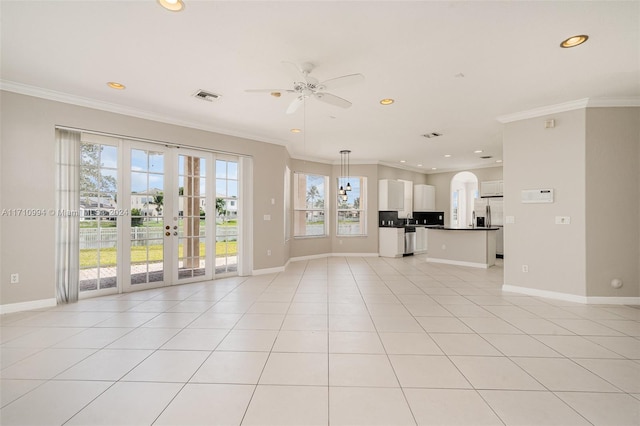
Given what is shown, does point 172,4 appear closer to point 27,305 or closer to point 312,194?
point 27,305

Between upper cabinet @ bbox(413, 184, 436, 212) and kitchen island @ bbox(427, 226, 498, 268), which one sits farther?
upper cabinet @ bbox(413, 184, 436, 212)

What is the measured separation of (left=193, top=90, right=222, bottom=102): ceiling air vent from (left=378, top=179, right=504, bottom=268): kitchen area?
232 inches

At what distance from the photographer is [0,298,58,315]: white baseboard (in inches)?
140

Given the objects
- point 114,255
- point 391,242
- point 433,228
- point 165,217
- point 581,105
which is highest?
point 581,105

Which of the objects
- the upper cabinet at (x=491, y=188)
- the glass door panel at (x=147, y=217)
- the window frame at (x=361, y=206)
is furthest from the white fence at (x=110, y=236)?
the upper cabinet at (x=491, y=188)

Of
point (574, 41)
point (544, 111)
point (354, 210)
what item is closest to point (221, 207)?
point (354, 210)

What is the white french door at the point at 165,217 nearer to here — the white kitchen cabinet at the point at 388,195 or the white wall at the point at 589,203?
the white kitchen cabinet at the point at 388,195

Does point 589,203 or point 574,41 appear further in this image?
point 589,203

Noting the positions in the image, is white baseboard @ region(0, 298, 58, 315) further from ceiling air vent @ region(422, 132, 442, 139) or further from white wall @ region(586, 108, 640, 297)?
white wall @ region(586, 108, 640, 297)

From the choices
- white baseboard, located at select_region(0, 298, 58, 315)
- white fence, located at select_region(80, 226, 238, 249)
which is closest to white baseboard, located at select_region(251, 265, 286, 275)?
white fence, located at select_region(80, 226, 238, 249)

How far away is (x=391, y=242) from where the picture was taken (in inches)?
338

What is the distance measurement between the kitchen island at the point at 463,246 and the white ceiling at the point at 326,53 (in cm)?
331

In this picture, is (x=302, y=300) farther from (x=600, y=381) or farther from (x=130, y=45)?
(x=130, y=45)

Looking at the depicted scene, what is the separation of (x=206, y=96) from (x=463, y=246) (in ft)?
21.7
